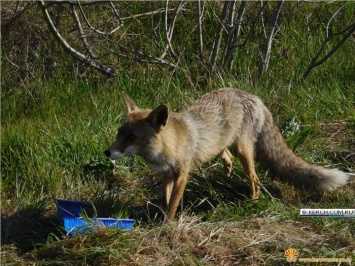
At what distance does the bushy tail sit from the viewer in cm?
632

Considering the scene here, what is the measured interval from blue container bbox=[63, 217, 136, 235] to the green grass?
0.09m

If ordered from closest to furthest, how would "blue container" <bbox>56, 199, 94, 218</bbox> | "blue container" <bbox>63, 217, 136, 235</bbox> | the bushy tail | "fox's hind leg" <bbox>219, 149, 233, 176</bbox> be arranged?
"blue container" <bbox>63, 217, 136, 235</bbox>
"blue container" <bbox>56, 199, 94, 218</bbox>
the bushy tail
"fox's hind leg" <bbox>219, 149, 233, 176</bbox>

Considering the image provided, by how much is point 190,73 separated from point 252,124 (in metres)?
2.36

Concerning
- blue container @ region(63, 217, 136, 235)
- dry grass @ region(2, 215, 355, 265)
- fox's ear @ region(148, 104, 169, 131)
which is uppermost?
fox's ear @ region(148, 104, 169, 131)

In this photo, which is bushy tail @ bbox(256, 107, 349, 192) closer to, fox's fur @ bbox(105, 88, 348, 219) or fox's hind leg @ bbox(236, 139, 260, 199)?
fox's fur @ bbox(105, 88, 348, 219)

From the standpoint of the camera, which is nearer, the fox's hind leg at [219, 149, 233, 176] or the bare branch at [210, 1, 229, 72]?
the fox's hind leg at [219, 149, 233, 176]

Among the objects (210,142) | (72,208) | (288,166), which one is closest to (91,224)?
(72,208)

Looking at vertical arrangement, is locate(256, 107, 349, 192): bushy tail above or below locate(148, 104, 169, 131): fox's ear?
below

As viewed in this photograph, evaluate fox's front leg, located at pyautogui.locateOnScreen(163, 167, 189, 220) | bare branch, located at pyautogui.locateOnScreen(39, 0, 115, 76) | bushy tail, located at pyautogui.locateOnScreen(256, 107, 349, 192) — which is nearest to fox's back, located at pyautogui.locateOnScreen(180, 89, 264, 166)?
bushy tail, located at pyautogui.locateOnScreen(256, 107, 349, 192)

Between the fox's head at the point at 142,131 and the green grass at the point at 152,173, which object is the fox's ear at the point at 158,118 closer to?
the fox's head at the point at 142,131

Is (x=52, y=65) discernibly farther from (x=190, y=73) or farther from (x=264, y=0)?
(x=264, y=0)

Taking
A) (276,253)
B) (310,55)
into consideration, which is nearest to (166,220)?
(276,253)

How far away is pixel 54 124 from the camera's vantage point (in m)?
7.73

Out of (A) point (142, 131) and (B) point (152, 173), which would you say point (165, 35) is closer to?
(B) point (152, 173)
